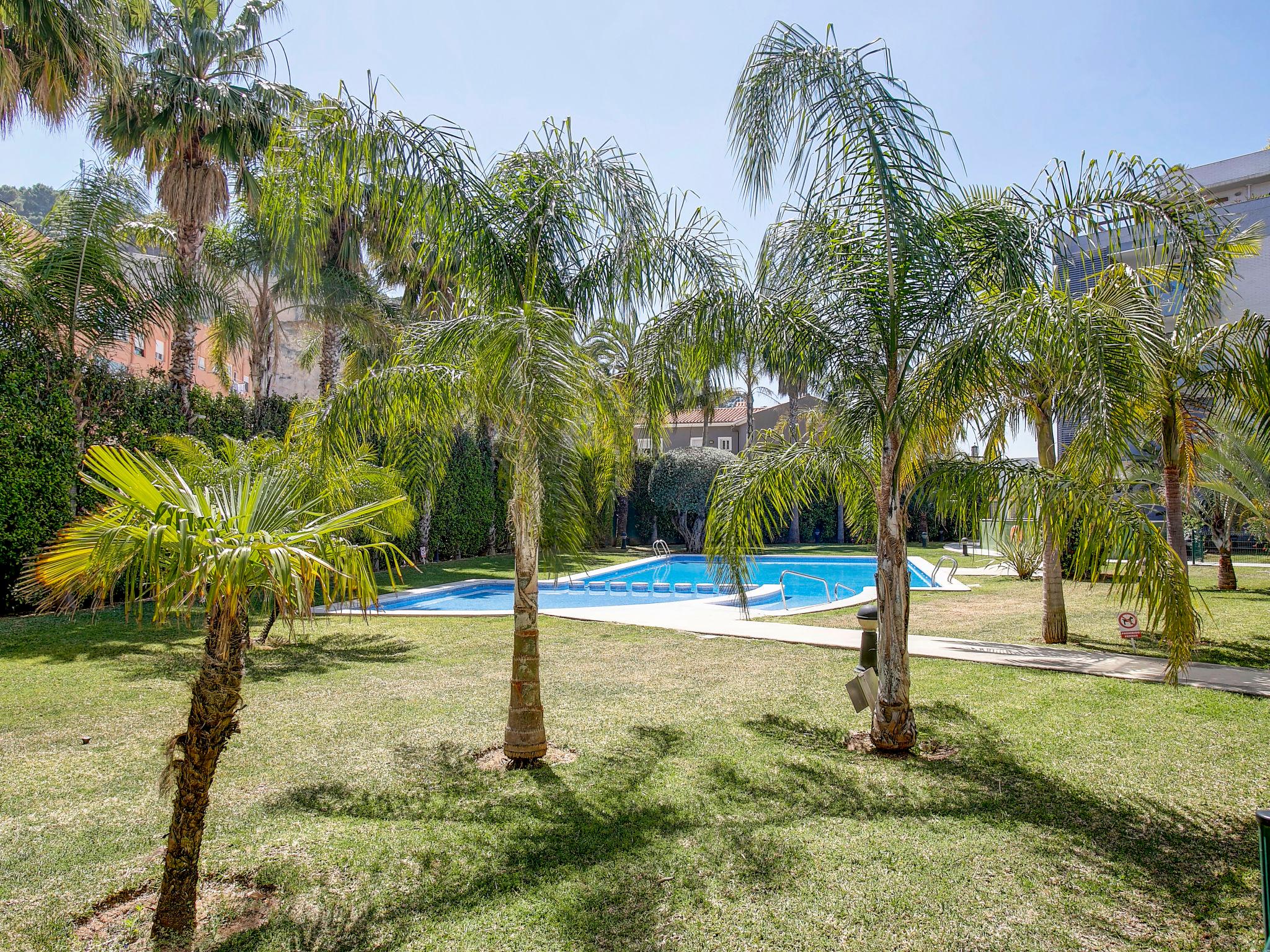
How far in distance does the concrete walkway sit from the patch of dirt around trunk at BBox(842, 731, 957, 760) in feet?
7.06

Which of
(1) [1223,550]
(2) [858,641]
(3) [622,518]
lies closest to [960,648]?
(2) [858,641]

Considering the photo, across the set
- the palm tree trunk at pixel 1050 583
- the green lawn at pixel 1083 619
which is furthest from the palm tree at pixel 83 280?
the palm tree trunk at pixel 1050 583

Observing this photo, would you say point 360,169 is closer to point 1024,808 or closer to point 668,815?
point 668,815

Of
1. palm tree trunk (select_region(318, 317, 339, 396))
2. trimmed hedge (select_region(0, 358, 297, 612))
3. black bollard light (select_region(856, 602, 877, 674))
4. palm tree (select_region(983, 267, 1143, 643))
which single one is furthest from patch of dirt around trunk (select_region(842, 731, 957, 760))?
palm tree trunk (select_region(318, 317, 339, 396))

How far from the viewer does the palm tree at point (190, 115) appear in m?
12.6

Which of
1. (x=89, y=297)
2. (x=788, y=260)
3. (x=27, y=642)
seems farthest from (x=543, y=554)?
(x=89, y=297)

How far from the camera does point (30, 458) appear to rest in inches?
416

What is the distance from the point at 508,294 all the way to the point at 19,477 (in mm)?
8898

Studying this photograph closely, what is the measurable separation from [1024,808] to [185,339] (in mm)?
14463

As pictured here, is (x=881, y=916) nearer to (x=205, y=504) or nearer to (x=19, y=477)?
(x=205, y=504)

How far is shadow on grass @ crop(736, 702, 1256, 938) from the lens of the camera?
12.2 ft

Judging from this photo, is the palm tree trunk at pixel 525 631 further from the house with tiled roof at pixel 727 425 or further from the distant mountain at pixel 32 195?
the distant mountain at pixel 32 195

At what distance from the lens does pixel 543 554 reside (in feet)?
18.0

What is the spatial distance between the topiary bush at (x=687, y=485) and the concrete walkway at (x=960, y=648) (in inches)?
561
